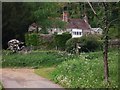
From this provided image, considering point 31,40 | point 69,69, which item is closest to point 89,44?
point 31,40

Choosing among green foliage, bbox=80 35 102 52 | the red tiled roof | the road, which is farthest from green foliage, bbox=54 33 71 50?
the red tiled roof

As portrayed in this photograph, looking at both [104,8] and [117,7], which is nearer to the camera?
[104,8]

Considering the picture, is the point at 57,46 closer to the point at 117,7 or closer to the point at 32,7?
the point at 32,7

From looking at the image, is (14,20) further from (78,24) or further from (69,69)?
(78,24)

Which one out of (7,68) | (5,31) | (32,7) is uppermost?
(32,7)

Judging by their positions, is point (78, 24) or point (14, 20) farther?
point (78, 24)

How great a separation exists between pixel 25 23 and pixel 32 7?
5.50 meters

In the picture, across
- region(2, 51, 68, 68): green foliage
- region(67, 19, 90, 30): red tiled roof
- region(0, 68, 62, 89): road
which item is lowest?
region(0, 68, 62, 89): road

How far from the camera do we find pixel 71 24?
58.6 meters

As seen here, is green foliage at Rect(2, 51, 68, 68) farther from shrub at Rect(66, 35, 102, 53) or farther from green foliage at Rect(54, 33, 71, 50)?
green foliage at Rect(54, 33, 71, 50)

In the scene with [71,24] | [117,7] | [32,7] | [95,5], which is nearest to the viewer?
[117,7]

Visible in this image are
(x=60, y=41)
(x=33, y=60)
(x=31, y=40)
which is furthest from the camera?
(x=31, y=40)

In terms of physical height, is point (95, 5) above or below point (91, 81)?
above

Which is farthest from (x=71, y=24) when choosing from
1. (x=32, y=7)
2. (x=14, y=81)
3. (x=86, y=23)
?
(x=14, y=81)
